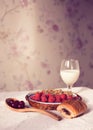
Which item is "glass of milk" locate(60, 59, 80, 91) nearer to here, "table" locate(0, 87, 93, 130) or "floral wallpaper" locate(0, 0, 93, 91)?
"table" locate(0, 87, 93, 130)

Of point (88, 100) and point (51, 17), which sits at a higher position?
point (51, 17)

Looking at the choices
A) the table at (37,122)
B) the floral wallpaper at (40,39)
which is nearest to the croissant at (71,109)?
the table at (37,122)

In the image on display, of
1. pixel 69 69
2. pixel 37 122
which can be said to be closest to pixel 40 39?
pixel 69 69

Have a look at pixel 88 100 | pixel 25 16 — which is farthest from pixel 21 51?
pixel 88 100

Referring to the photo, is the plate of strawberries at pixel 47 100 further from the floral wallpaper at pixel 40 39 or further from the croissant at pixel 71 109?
the floral wallpaper at pixel 40 39

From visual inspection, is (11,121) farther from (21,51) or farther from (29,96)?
(21,51)

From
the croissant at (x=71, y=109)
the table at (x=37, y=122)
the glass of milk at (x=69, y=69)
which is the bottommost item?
the table at (x=37, y=122)
